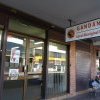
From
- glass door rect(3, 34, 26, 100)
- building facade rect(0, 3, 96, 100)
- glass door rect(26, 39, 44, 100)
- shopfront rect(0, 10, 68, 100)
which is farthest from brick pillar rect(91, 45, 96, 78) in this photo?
glass door rect(3, 34, 26, 100)

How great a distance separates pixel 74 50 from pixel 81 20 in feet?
7.12

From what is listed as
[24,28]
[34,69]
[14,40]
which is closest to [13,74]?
[34,69]

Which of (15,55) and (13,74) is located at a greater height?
(15,55)

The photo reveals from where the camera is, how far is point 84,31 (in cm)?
567

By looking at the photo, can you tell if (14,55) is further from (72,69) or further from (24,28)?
(72,69)

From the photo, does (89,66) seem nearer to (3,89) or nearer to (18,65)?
(18,65)

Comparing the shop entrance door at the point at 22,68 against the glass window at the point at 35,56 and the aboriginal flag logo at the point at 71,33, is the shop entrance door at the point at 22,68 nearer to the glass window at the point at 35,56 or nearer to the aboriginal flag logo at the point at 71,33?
the glass window at the point at 35,56

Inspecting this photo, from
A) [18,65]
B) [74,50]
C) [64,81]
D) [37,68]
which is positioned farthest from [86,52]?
[18,65]

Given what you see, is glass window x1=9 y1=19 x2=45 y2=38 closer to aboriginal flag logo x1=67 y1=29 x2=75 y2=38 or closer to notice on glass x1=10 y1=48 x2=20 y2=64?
notice on glass x1=10 y1=48 x2=20 y2=64

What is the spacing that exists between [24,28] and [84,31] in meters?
2.08

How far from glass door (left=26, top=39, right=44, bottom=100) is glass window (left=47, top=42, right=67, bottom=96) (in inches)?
19.8

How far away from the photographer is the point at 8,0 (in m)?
5.09

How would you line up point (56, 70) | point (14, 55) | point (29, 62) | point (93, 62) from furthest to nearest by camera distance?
point (93, 62) < point (56, 70) < point (29, 62) < point (14, 55)

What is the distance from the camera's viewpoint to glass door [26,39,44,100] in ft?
20.5
